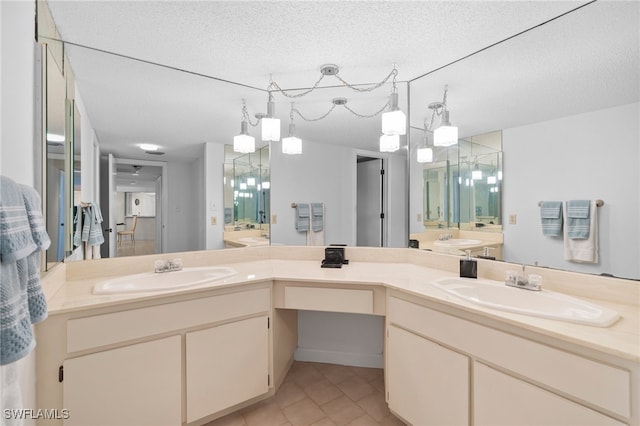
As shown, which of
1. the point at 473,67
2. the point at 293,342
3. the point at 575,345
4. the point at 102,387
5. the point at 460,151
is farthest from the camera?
the point at 293,342

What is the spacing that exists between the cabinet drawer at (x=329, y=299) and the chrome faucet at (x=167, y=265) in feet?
2.44

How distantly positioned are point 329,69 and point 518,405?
1.92m

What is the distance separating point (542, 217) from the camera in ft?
5.05

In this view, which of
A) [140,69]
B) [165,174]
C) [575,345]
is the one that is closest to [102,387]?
[165,174]

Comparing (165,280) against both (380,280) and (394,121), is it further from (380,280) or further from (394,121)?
(394,121)

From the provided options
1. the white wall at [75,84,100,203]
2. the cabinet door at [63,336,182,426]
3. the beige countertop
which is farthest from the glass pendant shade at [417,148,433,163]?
the white wall at [75,84,100,203]

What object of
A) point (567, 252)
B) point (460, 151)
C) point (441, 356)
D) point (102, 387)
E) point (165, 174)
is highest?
point (460, 151)

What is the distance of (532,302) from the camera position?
4.51ft

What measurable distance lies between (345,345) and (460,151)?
1.73m

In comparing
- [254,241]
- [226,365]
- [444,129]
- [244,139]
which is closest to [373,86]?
[444,129]

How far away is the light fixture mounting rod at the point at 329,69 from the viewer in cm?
179

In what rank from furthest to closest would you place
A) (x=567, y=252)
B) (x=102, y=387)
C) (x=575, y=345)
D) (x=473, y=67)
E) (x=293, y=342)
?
(x=293, y=342), (x=473, y=67), (x=567, y=252), (x=102, y=387), (x=575, y=345)

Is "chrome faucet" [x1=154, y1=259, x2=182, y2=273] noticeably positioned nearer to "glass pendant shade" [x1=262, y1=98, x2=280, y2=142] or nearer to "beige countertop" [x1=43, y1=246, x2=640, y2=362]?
"beige countertop" [x1=43, y1=246, x2=640, y2=362]

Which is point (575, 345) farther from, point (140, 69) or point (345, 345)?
point (140, 69)
